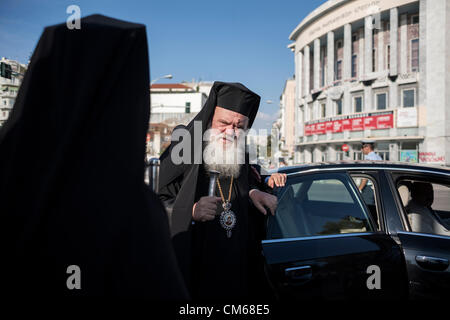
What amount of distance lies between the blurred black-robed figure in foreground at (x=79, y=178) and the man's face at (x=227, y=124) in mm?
1288

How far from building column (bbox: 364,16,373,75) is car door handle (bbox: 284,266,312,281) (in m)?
31.3

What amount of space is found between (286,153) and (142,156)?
54889 mm

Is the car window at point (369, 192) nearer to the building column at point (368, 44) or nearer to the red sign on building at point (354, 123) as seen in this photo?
the red sign on building at point (354, 123)

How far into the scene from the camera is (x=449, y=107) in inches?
918

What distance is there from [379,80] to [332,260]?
30295 millimetres

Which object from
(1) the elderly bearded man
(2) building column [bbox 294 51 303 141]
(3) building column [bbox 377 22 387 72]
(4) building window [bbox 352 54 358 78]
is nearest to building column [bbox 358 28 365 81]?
(4) building window [bbox 352 54 358 78]

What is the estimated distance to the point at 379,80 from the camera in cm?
2800

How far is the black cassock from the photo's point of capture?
1.82m

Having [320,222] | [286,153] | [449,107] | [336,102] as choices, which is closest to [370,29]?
[336,102]

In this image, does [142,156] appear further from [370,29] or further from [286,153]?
[286,153]

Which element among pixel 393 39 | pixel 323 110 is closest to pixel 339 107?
pixel 323 110

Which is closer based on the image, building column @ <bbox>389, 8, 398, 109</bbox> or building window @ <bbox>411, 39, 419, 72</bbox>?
building window @ <bbox>411, 39, 419, 72</bbox>

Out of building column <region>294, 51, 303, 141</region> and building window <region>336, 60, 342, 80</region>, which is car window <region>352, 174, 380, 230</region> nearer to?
building window <region>336, 60, 342, 80</region>

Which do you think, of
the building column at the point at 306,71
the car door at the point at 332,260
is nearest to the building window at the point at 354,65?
the building column at the point at 306,71
